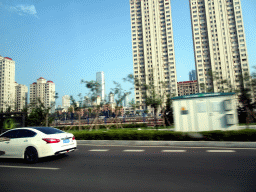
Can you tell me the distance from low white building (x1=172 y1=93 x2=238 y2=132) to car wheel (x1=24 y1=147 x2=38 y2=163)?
846 centimetres

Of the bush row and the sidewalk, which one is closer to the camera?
the sidewalk

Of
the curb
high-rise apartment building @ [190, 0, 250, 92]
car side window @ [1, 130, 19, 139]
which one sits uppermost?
high-rise apartment building @ [190, 0, 250, 92]

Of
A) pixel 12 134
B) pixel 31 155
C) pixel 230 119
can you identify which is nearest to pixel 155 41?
pixel 230 119

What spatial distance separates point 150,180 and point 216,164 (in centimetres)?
242

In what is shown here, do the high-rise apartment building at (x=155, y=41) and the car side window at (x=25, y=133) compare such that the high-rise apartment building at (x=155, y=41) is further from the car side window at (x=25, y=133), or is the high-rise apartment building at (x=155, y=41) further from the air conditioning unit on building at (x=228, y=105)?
the car side window at (x=25, y=133)

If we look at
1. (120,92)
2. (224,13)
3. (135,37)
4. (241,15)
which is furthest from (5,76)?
(241,15)

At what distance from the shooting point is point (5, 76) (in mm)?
116188

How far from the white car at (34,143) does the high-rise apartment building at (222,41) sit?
3702 inches

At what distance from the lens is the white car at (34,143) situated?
6.46 m

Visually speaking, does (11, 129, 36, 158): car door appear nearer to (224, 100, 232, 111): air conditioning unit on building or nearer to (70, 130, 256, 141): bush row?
(70, 130, 256, 141): bush row

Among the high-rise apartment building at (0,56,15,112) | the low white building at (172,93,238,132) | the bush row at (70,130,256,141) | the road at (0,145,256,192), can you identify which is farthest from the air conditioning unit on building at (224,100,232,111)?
the high-rise apartment building at (0,56,15,112)

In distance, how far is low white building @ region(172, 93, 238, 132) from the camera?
1107cm

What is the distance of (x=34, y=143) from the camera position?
260 inches

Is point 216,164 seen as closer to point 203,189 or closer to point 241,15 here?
point 203,189
